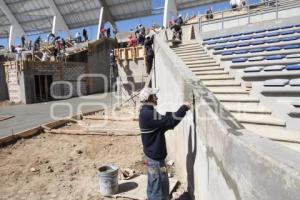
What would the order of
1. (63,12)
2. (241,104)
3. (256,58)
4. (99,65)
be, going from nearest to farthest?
(241,104)
(256,58)
(99,65)
(63,12)

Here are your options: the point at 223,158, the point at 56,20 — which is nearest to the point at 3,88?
the point at 56,20

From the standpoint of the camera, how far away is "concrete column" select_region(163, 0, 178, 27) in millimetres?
37094

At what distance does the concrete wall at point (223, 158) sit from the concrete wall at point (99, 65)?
24.2 m

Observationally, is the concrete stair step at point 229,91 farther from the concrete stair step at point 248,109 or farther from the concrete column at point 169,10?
the concrete column at point 169,10

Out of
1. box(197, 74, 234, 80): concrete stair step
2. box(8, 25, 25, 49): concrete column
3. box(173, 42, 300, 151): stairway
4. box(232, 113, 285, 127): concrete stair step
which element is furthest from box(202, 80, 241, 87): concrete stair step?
box(8, 25, 25, 49): concrete column

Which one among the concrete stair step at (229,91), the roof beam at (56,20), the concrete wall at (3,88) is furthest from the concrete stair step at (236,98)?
the roof beam at (56,20)

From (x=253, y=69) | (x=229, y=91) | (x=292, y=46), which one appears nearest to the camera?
(x=229, y=91)

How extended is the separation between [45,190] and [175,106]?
3.39 meters

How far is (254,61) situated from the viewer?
960 centimetres

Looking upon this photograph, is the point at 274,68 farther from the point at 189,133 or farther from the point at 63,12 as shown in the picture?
the point at 63,12

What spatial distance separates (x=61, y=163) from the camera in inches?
368

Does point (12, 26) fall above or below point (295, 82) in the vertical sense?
above

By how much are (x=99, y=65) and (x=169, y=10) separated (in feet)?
35.7

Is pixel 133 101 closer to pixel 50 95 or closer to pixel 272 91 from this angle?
pixel 50 95
